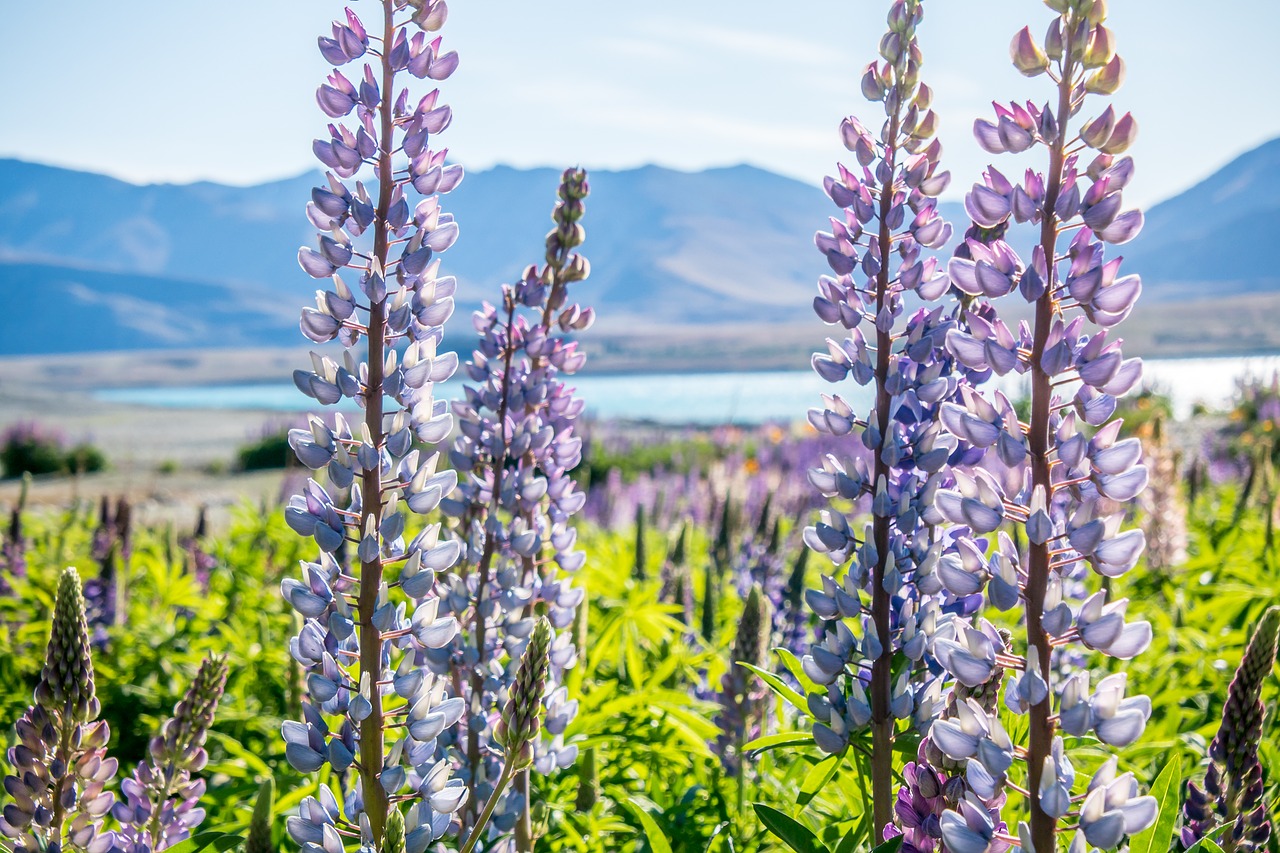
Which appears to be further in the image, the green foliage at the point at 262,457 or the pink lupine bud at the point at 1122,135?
the green foliage at the point at 262,457

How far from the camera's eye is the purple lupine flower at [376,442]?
165cm

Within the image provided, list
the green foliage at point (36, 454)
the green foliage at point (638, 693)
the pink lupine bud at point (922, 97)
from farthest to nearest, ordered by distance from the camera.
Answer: the green foliage at point (36, 454)
the green foliage at point (638, 693)
the pink lupine bud at point (922, 97)

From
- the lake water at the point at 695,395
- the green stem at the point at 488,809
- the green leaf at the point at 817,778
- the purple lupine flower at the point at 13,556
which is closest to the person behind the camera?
the green stem at the point at 488,809

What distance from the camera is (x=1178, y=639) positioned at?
4.00 meters

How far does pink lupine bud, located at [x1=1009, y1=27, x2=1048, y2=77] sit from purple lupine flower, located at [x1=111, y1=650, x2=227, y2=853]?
186cm

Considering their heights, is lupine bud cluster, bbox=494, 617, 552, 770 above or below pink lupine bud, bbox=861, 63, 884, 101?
below

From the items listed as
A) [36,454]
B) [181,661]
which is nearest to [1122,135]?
[181,661]

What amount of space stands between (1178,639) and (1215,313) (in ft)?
667

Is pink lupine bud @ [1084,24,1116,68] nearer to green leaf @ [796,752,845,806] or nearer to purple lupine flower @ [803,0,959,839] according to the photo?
purple lupine flower @ [803,0,959,839]

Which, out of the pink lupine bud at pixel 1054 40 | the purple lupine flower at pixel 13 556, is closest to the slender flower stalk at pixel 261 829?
the pink lupine bud at pixel 1054 40

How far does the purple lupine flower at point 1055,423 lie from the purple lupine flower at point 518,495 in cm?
123

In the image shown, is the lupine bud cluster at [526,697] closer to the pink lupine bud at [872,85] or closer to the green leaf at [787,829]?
the green leaf at [787,829]

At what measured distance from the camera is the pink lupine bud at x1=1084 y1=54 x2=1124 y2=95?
4.61ft

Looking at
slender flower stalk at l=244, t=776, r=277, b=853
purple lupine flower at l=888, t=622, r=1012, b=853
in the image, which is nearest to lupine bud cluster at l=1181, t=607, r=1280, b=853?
purple lupine flower at l=888, t=622, r=1012, b=853
